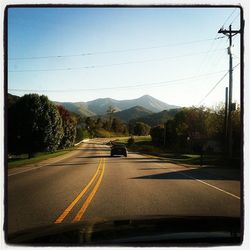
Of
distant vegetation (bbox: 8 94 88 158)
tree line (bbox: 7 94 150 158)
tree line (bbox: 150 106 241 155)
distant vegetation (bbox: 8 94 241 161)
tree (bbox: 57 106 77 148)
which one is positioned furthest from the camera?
tree (bbox: 57 106 77 148)

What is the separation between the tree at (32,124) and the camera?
1316 inches

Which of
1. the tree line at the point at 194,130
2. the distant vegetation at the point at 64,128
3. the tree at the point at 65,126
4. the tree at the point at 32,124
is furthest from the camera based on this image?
the tree at the point at 65,126

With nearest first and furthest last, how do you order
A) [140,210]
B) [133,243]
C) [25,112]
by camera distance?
1. [133,243]
2. [140,210]
3. [25,112]

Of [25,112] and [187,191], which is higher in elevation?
[25,112]

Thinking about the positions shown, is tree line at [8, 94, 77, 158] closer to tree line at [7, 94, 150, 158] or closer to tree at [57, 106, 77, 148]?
tree line at [7, 94, 150, 158]

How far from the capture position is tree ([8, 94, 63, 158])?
1316 inches

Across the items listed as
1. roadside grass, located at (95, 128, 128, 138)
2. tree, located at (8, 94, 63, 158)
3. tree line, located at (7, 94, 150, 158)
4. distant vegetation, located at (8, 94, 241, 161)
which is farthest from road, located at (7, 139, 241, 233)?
roadside grass, located at (95, 128, 128, 138)

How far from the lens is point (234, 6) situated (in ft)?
14.6

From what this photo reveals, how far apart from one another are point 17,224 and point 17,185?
715 centimetres

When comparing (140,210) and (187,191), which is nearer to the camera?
(140,210)

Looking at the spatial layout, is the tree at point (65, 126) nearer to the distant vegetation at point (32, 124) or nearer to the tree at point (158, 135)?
the distant vegetation at point (32, 124)

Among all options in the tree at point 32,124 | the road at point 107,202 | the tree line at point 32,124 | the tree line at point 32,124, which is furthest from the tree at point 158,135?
the road at point 107,202
